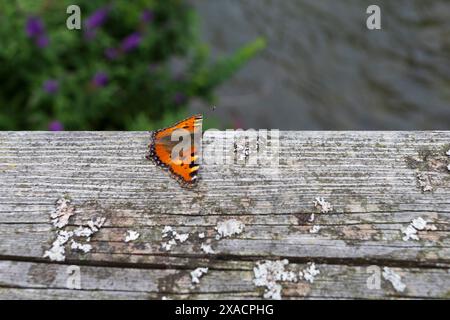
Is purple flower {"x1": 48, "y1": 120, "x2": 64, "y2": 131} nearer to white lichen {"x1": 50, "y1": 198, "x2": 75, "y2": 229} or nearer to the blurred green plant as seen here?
the blurred green plant

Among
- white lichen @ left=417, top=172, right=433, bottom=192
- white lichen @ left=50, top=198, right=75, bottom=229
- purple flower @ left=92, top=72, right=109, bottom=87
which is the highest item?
purple flower @ left=92, top=72, right=109, bottom=87

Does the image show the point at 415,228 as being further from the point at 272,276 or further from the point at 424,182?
the point at 272,276

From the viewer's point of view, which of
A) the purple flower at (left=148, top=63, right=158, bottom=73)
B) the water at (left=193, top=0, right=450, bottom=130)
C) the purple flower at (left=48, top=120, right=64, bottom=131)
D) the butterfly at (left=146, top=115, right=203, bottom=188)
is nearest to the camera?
the butterfly at (left=146, top=115, right=203, bottom=188)

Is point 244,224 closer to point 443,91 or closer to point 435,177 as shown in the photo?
point 435,177

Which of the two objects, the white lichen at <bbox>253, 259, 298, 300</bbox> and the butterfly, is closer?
the white lichen at <bbox>253, 259, 298, 300</bbox>

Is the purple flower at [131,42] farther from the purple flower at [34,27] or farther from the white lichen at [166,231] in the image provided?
the white lichen at [166,231]

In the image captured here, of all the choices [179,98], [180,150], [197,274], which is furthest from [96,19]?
[197,274]

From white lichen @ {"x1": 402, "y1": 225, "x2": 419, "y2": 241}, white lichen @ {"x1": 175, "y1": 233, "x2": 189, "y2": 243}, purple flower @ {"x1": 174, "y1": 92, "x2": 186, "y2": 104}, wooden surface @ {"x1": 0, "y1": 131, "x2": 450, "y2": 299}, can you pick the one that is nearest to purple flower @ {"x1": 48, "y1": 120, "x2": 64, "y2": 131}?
purple flower @ {"x1": 174, "y1": 92, "x2": 186, "y2": 104}

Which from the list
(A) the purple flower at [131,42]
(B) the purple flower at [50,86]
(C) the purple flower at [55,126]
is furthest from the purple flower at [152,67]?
(C) the purple flower at [55,126]
